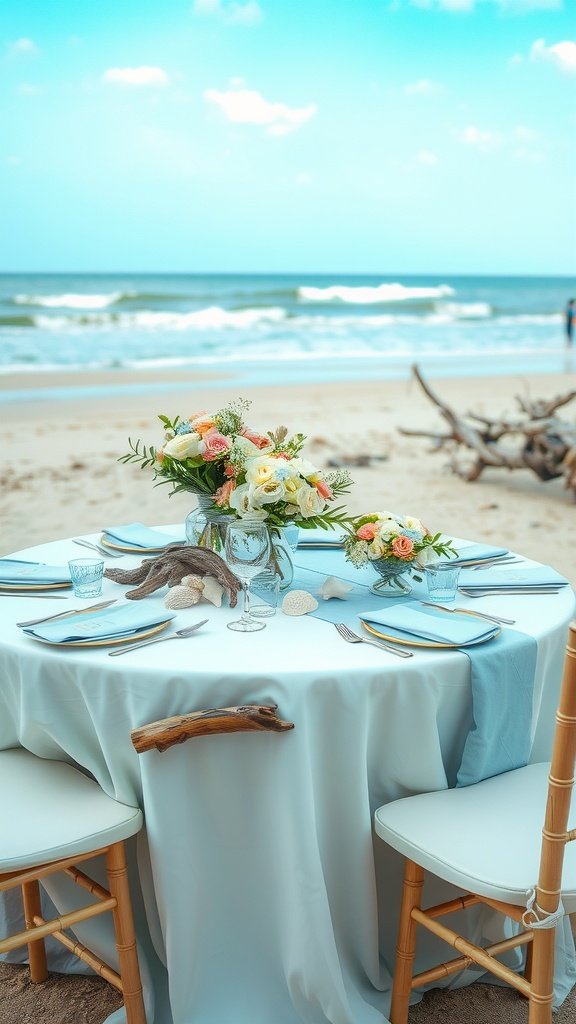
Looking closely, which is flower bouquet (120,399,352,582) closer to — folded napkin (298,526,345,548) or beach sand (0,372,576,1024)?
folded napkin (298,526,345,548)

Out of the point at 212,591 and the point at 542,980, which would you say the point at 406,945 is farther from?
the point at 212,591

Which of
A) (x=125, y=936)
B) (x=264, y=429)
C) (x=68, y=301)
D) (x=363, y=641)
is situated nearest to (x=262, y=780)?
(x=363, y=641)

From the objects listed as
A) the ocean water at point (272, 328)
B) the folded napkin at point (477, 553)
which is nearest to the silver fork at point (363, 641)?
the folded napkin at point (477, 553)

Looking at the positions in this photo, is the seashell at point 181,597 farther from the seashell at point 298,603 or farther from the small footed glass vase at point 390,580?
the small footed glass vase at point 390,580

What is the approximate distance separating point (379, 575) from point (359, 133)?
139ft

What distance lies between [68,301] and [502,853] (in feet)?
92.5

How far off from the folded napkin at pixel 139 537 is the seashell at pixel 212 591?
0.50 meters

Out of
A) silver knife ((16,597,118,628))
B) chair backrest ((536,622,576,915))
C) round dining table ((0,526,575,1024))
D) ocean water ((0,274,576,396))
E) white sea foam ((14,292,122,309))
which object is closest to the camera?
chair backrest ((536,622,576,915))

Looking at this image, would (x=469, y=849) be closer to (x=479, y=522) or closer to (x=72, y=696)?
(x=72, y=696)

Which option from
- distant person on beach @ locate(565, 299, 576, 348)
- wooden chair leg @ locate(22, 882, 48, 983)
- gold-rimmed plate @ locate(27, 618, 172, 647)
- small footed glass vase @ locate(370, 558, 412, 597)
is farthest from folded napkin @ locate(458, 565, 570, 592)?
distant person on beach @ locate(565, 299, 576, 348)

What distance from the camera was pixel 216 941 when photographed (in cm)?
190

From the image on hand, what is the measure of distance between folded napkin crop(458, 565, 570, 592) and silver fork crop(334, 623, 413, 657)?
471 millimetres

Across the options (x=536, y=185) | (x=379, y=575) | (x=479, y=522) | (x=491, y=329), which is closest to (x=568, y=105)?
(x=536, y=185)

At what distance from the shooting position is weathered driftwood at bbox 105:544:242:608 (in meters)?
2.17
